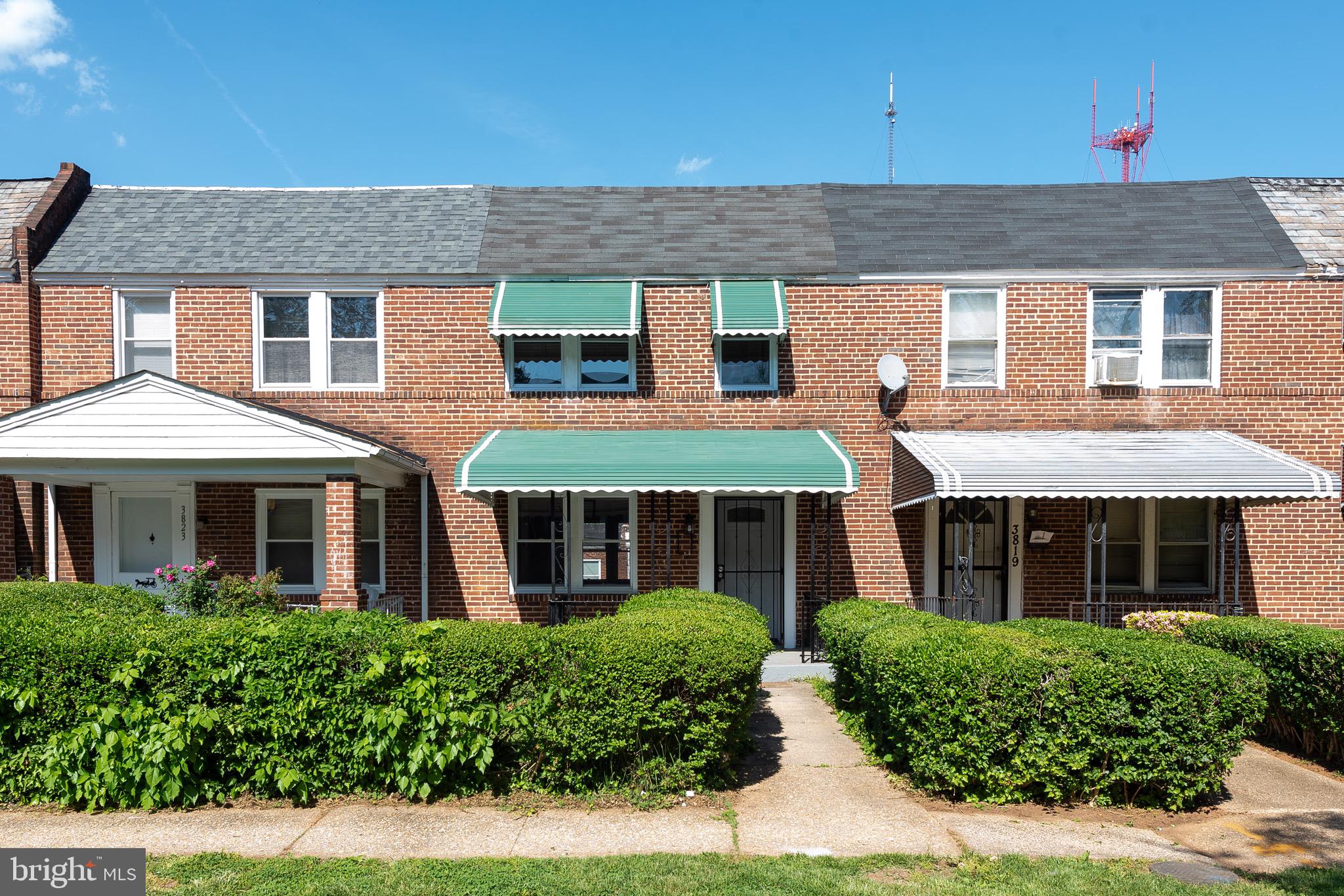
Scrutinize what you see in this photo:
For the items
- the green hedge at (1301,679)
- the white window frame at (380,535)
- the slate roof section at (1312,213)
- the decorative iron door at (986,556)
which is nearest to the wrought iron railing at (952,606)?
the decorative iron door at (986,556)

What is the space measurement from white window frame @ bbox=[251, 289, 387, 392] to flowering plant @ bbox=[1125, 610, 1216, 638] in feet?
35.6

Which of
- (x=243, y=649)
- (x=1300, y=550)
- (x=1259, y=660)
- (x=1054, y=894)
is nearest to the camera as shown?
(x=1054, y=894)

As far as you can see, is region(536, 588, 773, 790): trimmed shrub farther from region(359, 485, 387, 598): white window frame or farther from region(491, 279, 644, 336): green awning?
region(359, 485, 387, 598): white window frame

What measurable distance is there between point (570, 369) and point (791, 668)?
5416mm

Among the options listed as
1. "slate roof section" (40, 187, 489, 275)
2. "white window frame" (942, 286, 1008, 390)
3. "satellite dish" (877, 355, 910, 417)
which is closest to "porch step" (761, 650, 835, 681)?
"satellite dish" (877, 355, 910, 417)

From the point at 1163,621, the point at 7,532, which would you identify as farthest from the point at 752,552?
the point at 7,532

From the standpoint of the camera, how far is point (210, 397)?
10922 mm

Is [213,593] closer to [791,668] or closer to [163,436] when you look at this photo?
[163,436]

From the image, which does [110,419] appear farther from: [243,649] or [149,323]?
[243,649]

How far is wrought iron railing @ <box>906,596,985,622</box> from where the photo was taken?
11.2 meters

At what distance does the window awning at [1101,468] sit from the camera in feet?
35.5

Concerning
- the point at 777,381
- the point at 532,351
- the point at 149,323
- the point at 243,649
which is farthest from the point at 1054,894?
the point at 149,323

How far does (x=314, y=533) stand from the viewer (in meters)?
13.4

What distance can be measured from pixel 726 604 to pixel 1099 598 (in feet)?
22.9
